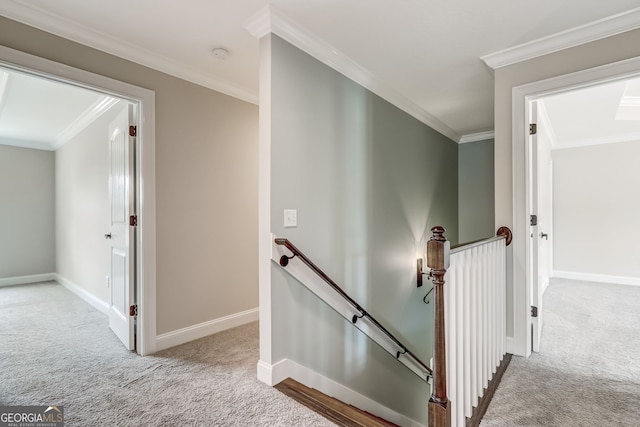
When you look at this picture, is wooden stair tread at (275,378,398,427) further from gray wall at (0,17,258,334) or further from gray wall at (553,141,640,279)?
gray wall at (553,141,640,279)

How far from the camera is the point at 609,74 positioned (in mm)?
1984

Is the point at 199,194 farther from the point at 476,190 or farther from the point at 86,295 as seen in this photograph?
the point at 476,190

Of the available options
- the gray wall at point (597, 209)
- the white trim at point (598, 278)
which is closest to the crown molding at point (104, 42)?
the gray wall at point (597, 209)

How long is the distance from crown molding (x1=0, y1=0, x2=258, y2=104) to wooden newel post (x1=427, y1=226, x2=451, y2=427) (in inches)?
95.7

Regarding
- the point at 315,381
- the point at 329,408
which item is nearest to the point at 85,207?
the point at 315,381

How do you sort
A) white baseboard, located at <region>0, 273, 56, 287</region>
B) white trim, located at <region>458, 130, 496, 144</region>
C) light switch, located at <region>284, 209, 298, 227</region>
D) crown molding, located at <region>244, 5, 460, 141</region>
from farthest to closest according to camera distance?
white baseboard, located at <region>0, 273, 56, 287</region>
white trim, located at <region>458, 130, 496, 144</region>
light switch, located at <region>284, 209, 298, 227</region>
crown molding, located at <region>244, 5, 460, 141</region>

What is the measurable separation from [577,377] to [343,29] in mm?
2779

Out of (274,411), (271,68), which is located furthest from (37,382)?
(271,68)

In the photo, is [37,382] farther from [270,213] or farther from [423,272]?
[423,272]

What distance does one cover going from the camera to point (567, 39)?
82.1 inches

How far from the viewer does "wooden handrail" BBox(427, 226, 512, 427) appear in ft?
4.03

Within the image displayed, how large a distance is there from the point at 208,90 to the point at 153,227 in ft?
4.36

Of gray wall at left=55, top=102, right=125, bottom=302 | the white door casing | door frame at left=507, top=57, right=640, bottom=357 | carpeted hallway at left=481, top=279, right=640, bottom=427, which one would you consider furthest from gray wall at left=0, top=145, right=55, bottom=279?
the white door casing

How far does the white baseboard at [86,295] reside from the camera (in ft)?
11.6
